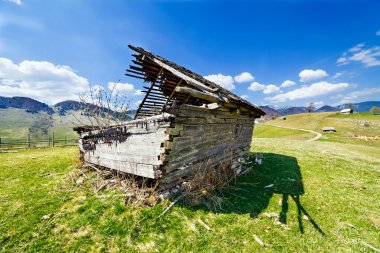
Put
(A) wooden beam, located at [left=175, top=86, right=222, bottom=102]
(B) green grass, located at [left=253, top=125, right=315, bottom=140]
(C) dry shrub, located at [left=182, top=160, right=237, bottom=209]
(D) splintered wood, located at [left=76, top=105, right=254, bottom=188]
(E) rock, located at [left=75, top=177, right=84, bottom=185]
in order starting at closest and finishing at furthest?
1. (A) wooden beam, located at [left=175, top=86, right=222, bottom=102]
2. (D) splintered wood, located at [left=76, top=105, right=254, bottom=188]
3. (C) dry shrub, located at [left=182, top=160, right=237, bottom=209]
4. (E) rock, located at [left=75, top=177, right=84, bottom=185]
5. (B) green grass, located at [left=253, top=125, right=315, bottom=140]

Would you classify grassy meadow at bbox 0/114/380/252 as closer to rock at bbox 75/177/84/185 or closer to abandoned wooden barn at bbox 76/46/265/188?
rock at bbox 75/177/84/185

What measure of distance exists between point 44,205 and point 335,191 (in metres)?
11.2

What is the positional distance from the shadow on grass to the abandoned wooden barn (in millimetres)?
1186

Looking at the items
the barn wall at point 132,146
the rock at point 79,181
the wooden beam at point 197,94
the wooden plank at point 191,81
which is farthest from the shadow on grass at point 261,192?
the rock at point 79,181

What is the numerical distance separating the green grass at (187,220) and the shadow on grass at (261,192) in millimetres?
38

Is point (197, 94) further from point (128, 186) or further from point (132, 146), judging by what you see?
point (128, 186)

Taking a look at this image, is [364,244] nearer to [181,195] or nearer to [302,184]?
[302,184]

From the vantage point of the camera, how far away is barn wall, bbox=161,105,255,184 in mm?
5754

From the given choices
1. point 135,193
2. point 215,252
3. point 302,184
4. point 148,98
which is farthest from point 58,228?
point 302,184

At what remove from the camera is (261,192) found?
7.36m

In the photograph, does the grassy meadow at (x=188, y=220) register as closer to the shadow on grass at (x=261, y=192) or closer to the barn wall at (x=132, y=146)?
the shadow on grass at (x=261, y=192)

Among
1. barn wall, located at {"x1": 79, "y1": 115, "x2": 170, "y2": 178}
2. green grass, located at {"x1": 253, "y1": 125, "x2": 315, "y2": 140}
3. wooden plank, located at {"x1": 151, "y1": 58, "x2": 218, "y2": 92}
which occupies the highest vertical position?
wooden plank, located at {"x1": 151, "y1": 58, "x2": 218, "y2": 92}

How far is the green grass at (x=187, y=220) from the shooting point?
432 cm

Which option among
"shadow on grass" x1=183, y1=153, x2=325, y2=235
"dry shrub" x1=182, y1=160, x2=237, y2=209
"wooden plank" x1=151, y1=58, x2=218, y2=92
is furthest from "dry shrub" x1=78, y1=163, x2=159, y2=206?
"wooden plank" x1=151, y1=58, x2=218, y2=92
